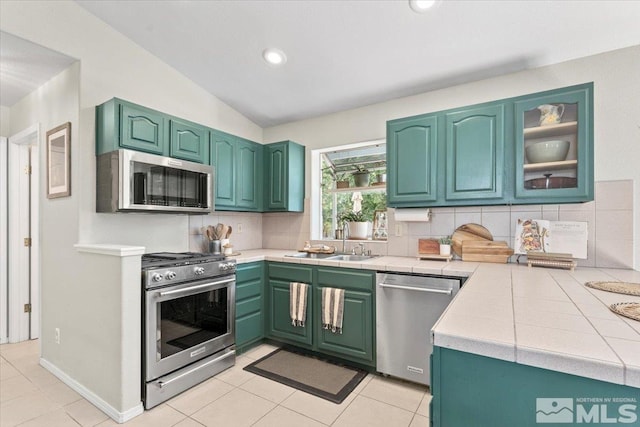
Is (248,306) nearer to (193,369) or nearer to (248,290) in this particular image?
(248,290)

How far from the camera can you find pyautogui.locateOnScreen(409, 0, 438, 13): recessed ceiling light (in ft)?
6.33

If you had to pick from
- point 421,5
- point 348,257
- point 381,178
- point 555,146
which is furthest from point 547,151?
point 348,257

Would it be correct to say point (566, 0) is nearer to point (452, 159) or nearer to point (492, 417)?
point (452, 159)

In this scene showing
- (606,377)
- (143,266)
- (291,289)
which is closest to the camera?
(606,377)

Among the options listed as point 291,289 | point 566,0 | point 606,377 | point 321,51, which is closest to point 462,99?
point 566,0

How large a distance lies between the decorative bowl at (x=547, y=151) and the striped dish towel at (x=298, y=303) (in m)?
2.05

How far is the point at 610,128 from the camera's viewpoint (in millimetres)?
2188

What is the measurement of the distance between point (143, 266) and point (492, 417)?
206cm

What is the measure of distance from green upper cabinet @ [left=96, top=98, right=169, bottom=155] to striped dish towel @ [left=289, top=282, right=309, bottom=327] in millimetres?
1645

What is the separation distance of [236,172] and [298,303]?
1500 millimetres

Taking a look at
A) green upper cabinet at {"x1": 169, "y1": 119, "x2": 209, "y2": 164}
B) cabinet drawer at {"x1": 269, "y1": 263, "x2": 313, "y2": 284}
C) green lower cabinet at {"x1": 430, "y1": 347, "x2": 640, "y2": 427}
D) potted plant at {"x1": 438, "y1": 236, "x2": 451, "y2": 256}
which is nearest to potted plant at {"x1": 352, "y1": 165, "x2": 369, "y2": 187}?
potted plant at {"x1": 438, "y1": 236, "x2": 451, "y2": 256}

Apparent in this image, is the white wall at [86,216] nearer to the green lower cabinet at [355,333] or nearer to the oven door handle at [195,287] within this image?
the oven door handle at [195,287]

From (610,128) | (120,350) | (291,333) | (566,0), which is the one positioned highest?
(566,0)

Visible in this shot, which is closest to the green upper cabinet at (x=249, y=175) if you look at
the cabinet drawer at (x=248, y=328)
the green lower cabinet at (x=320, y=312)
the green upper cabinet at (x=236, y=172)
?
the green upper cabinet at (x=236, y=172)
